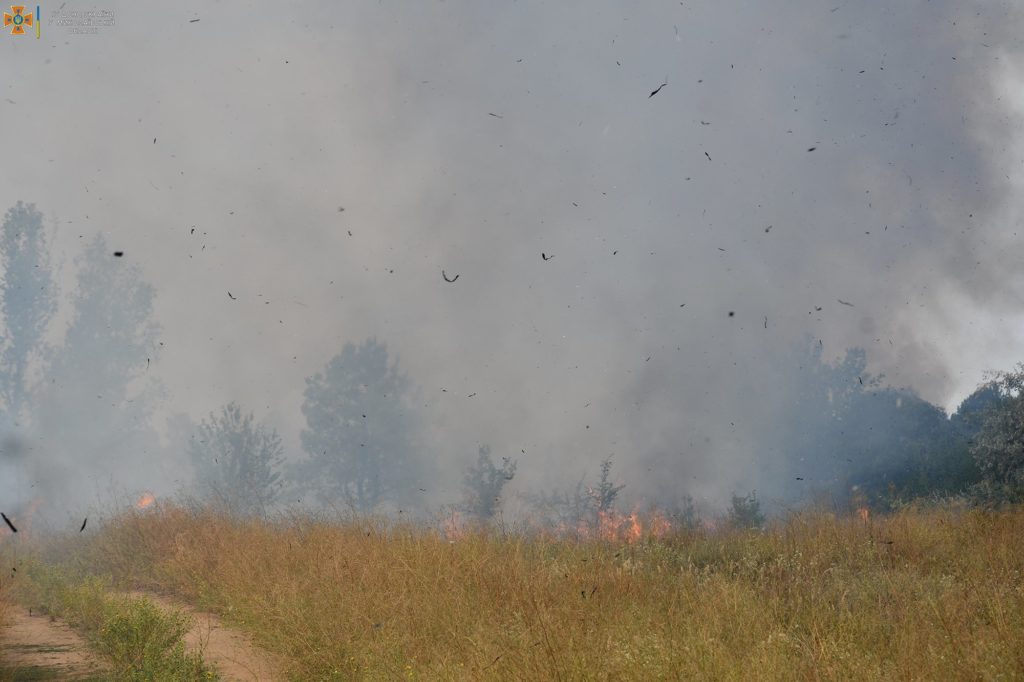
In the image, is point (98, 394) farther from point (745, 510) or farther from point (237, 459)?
point (745, 510)

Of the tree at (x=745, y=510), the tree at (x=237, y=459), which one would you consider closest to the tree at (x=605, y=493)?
the tree at (x=745, y=510)

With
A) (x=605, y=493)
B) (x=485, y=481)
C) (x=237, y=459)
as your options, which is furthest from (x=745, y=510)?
(x=237, y=459)

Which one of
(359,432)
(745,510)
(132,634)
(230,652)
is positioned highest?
(359,432)

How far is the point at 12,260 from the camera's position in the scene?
134 feet

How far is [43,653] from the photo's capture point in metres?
9.23

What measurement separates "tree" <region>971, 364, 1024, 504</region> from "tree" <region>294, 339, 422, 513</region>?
28.5 meters

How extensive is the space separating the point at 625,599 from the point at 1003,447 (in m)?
12.8

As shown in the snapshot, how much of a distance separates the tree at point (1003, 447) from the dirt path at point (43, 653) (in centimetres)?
1645

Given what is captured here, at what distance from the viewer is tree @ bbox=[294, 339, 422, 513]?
1598 inches

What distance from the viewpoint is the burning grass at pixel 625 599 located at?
556 centimetres

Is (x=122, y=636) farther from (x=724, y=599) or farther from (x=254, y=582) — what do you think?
(x=724, y=599)

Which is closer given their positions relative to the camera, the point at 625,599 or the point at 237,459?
the point at 625,599

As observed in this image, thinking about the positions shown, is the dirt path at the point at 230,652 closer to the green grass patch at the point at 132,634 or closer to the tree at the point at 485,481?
the green grass patch at the point at 132,634

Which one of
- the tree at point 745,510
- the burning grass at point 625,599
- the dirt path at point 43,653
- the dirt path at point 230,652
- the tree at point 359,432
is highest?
the tree at point 359,432
